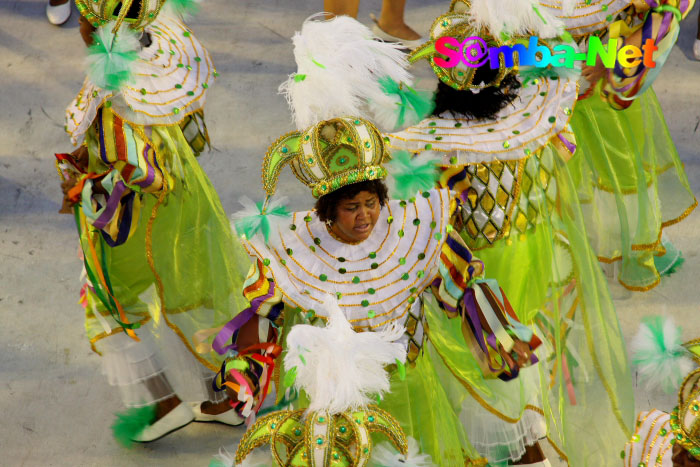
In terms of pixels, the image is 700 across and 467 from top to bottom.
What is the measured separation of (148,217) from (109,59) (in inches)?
24.2

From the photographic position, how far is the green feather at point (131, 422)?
4.07m

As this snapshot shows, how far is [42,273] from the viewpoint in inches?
197

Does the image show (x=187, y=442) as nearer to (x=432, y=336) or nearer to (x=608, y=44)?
(x=432, y=336)

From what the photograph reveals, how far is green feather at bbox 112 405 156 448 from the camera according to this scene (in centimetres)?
407

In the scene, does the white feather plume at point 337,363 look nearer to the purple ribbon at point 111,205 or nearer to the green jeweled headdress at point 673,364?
the green jeweled headdress at point 673,364


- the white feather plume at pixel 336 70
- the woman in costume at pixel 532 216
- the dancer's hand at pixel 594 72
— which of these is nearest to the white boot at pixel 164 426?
the woman in costume at pixel 532 216

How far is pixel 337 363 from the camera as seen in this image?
2414mm

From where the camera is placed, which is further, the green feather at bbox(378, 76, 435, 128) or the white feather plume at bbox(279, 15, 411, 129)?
the green feather at bbox(378, 76, 435, 128)

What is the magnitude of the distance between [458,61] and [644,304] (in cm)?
192

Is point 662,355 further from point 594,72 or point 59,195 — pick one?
point 59,195

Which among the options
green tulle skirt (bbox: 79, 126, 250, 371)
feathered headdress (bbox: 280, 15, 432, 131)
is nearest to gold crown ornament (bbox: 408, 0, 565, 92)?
feathered headdress (bbox: 280, 15, 432, 131)

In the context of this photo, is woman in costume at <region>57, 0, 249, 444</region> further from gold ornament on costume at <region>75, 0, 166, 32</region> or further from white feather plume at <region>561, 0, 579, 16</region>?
white feather plume at <region>561, 0, 579, 16</region>

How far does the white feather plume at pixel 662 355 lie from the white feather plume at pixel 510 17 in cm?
106

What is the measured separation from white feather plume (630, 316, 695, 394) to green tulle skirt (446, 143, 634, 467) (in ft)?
2.41
